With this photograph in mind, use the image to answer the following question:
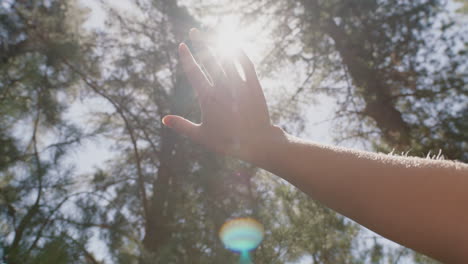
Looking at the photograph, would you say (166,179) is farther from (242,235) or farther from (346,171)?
(346,171)

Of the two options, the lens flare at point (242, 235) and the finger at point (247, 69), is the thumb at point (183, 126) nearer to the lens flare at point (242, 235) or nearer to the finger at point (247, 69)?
the finger at point (247, 69)

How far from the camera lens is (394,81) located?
12.6 feet

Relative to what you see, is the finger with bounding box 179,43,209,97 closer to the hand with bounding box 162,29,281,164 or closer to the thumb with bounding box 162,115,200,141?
the hand with bounding box 162,29,281,164


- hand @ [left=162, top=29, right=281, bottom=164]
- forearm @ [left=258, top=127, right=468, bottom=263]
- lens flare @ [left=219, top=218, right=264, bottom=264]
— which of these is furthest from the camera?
lens flare @ [left=219, top=218, right=264, bottom=264]

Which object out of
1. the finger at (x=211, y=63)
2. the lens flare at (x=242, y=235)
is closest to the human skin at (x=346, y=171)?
the finger at (x=211, y=63)

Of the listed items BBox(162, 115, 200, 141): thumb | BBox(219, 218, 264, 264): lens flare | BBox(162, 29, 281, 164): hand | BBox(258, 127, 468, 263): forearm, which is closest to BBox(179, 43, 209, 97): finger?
BBox(162, 29, 281, 164): hand

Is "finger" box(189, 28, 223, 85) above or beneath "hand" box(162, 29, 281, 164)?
above

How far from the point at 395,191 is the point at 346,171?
11cm

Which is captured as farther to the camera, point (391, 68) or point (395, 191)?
point (391, 68)

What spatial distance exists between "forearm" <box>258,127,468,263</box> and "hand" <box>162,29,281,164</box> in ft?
0.49

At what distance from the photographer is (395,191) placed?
62cm

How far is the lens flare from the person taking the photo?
210 cm

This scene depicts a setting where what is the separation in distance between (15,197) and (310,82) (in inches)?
165

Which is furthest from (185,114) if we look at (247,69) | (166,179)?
(247,69)
